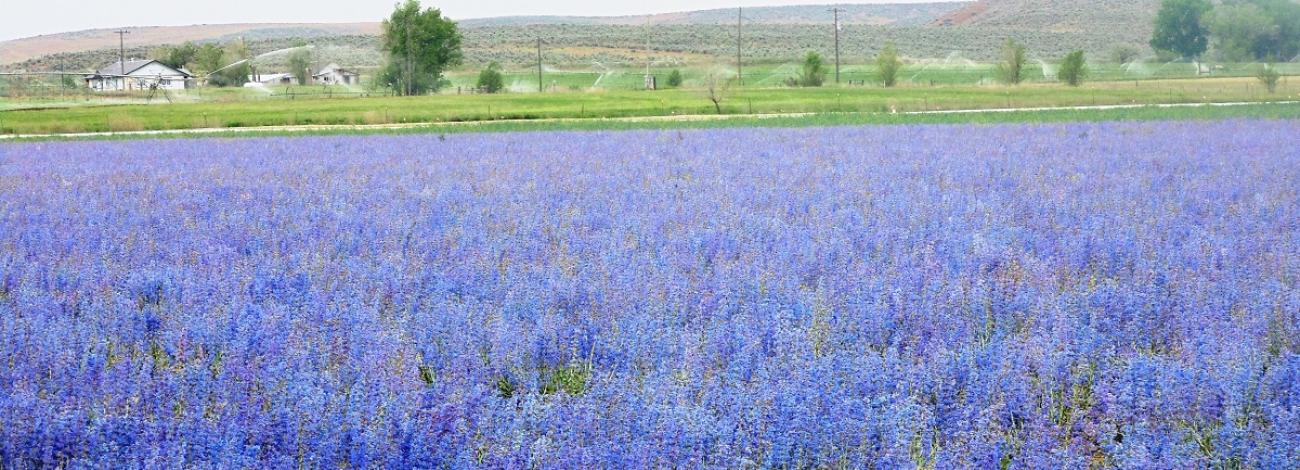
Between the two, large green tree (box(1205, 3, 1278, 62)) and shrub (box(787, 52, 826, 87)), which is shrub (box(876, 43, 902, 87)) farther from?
large green tree (box(1205, 3, 1278, 62))

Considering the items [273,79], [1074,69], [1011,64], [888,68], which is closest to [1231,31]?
[1074,69]

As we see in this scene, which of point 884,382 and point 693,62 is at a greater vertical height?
point 693,62

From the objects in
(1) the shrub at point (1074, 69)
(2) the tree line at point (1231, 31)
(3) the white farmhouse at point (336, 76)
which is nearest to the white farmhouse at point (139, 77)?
(3) the white farmhouse at point (336, 76)

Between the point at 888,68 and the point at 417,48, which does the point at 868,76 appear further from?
the point at 417,48

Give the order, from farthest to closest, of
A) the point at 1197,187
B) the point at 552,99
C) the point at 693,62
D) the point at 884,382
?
the point at 693,62, the point at 552,99, the point at 1197,187, the point at 884,382

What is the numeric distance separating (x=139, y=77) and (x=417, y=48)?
24297mm

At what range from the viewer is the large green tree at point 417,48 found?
83062 mm

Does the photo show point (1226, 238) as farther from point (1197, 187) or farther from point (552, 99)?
point (552, 99)

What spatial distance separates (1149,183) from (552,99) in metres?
46.1

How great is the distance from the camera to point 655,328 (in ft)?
19.6

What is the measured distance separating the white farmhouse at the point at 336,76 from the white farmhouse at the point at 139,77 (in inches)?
439

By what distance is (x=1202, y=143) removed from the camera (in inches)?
792

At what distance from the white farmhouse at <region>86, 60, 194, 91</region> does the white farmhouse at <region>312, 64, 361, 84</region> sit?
1116 centimetres

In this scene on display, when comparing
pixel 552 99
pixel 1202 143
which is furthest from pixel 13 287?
pixel 552 99
